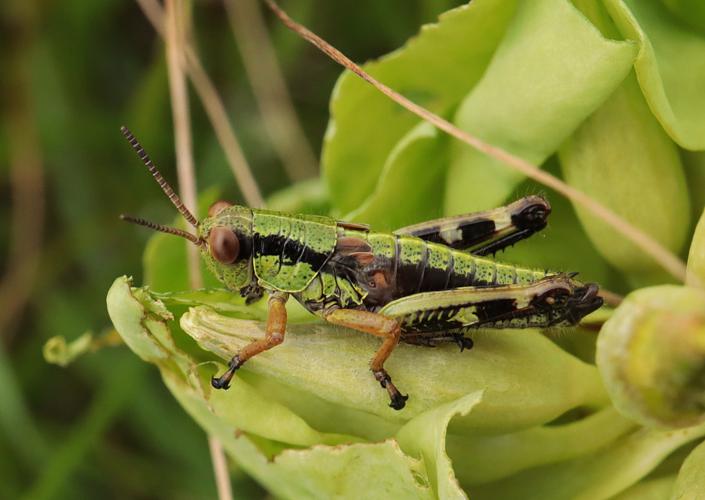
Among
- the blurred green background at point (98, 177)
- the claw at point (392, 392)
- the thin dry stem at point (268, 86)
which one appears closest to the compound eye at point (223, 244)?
the claw at point (392, 392)

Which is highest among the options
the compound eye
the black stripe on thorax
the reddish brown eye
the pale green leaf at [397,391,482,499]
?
the reddish brown eye

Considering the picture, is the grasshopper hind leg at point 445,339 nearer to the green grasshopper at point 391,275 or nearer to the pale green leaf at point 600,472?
the green grasshopper at point 391,275

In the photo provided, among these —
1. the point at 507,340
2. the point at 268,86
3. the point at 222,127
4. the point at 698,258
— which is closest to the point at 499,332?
the point at 507,340

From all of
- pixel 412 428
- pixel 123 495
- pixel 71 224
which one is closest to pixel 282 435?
pixel 412 428

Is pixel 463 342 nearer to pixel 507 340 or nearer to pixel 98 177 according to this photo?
pixel 507 340

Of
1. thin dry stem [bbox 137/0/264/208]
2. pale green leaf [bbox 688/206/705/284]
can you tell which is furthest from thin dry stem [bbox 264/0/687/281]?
thin dry stem [bbox 137/0/264/208]

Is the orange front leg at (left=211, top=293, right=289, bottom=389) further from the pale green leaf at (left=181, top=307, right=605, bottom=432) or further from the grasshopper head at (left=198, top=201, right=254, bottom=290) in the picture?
the grasshopper head at (left=198, top=201, right=254, bottom=290)
